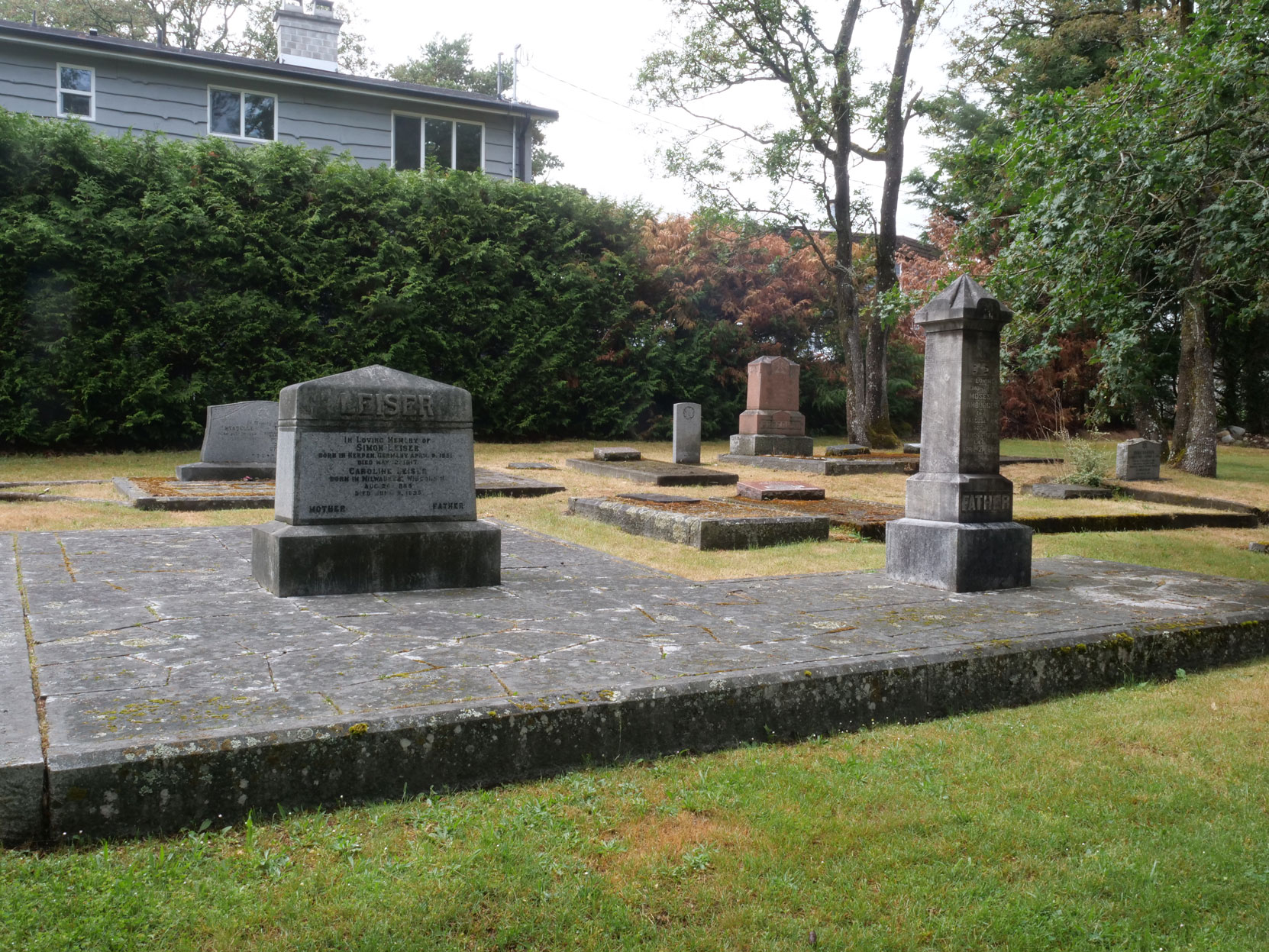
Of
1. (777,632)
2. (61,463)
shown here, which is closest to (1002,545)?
(777,632)

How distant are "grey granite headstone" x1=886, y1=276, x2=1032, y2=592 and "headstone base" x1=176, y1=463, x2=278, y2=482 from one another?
28.7 ft

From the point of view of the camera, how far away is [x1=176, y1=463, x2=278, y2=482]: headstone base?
39.3 feet

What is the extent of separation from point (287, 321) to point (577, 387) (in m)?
6.33

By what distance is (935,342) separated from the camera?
6195mm

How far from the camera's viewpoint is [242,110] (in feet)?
64.1

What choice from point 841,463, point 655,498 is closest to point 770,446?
point 841,463

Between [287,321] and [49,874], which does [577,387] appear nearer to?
[287,321]

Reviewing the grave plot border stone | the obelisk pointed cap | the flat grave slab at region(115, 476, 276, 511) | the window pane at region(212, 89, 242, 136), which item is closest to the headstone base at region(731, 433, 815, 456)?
the flat grave slab at region(115, 476, 276, 511)

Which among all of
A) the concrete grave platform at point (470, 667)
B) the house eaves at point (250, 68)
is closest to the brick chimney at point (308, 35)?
the house eaves at point (250, 68)

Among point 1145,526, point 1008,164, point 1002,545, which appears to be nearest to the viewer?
point 1002,545

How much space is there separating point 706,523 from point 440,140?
53.5 ft

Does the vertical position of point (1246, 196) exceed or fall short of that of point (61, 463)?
it exceeds it

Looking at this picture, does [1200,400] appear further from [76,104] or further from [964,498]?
[76,104]

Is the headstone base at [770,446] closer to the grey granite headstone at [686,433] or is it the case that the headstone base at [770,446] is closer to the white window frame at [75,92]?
the grey granite headstone at [686,433]
